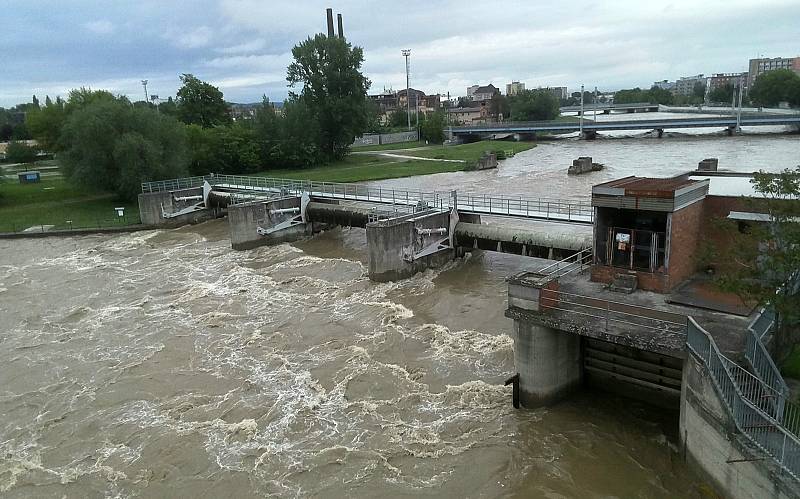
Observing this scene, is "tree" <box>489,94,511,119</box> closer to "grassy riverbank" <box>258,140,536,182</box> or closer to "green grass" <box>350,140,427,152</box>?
"green grass" <box>350,140,427,152</box>

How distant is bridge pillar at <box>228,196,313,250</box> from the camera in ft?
115

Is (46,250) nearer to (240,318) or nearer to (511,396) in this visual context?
(240,318)

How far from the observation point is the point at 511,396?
15.6 meters

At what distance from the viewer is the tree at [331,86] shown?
251 ft

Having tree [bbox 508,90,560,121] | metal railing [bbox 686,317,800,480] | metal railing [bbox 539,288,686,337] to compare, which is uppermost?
tree [bbox 508,90,560,121]

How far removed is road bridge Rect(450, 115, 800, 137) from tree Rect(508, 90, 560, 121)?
3353 cm

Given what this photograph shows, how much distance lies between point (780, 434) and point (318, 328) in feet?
50.5

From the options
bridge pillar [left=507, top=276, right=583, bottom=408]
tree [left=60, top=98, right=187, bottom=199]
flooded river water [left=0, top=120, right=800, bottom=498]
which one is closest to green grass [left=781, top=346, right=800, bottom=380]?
flooded river water [left=0, top=120, right=800, bottom=498]

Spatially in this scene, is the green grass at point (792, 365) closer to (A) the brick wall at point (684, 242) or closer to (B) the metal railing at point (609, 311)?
(B) the metal railing at point (609, 311)

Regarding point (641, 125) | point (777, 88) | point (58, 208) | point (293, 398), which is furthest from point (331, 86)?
point (777, 88)

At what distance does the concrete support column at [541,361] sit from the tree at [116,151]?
136 ft

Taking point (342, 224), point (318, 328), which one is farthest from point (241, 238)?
point (318, 328)

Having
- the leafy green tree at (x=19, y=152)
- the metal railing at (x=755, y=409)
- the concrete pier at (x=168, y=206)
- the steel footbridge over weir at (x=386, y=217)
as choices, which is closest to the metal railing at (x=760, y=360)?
the metal railing at (x=755, y=409)

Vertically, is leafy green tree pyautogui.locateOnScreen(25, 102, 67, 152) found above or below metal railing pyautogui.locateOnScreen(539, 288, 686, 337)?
above
